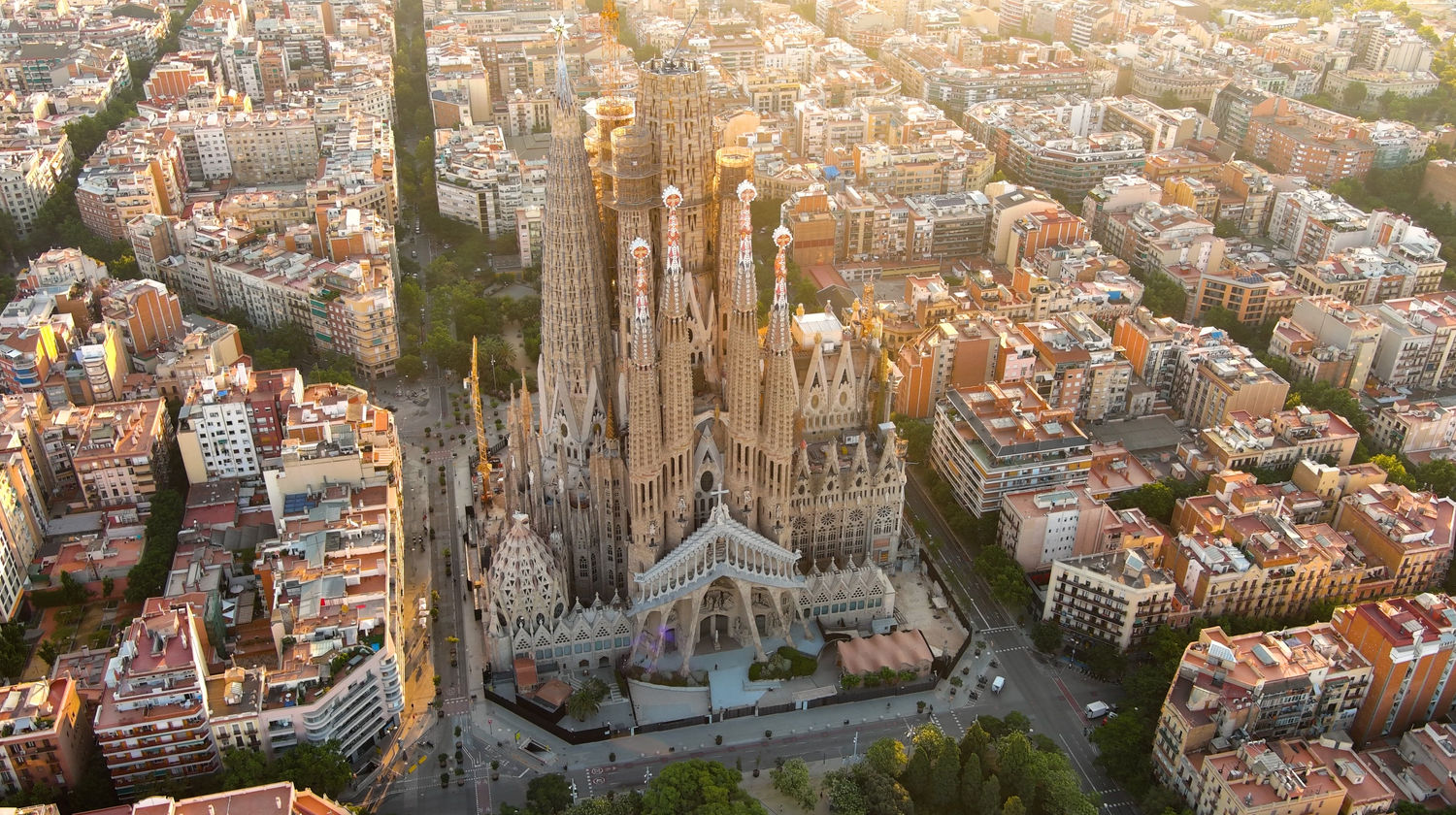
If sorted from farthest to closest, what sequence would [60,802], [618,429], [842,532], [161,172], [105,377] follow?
1. [161,172]
2. [105,377]
3. [842,532]
4. [618,429]
5. [60,802]

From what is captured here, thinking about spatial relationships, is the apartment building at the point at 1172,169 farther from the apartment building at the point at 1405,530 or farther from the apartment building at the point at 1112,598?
the apartment building at the point at 1112,598

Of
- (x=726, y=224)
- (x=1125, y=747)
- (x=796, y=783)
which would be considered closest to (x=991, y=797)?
(x=1125, y=747)

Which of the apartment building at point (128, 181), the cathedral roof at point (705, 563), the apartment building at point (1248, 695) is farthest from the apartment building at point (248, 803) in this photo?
the apartment building at point (128, 181)

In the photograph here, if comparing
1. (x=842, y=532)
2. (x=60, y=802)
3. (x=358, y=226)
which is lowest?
(x=60, y=802)

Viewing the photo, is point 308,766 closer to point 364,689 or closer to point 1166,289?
point 364,689

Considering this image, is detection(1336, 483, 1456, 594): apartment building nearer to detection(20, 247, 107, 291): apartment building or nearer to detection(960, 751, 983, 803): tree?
detection(960, 751, 983, 803): tree

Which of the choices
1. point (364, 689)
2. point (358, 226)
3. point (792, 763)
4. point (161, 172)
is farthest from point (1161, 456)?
point (161, 172)
